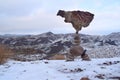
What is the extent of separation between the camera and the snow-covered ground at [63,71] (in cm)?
1029

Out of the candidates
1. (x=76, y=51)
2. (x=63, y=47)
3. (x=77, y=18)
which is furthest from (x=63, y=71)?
(x=63, y=47)

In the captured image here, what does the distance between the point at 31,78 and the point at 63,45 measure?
25.6 m

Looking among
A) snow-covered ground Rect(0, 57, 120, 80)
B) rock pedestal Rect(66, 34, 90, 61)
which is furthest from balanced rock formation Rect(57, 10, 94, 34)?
snow-covered ground Rect(0, 57, 120, 80)

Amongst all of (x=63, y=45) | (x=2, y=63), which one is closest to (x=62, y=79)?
(x=2, y=63)

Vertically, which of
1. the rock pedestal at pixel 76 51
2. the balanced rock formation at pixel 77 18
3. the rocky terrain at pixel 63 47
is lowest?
the rocky terrain at pixel 63 47

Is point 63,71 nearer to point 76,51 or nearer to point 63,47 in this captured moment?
point 76,51

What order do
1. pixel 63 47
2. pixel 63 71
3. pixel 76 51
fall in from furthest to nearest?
pixel 63 47 → pixel 76 51 → pixel 63 71

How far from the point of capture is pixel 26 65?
41.2ft

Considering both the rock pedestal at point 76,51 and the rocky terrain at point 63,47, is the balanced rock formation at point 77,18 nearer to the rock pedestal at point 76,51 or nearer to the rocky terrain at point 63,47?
the rock pedestal at point 76,51

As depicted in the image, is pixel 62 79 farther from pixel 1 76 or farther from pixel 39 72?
pixel 1 76

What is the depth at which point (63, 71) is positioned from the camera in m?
11.1

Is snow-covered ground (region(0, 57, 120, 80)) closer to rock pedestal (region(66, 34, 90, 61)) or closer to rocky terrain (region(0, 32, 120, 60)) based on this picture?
rock pedestal (region(66, 34, 90, 61))

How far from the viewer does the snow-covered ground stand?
10289 mm

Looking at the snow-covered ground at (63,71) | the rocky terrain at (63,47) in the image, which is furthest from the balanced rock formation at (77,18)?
the rocky terrain at (63,47)
